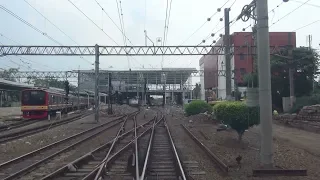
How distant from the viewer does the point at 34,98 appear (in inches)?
1519

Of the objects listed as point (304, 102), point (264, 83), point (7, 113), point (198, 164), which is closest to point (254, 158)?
point (198, 164)

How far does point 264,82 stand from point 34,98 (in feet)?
102

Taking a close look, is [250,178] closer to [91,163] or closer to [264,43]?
[264,43]

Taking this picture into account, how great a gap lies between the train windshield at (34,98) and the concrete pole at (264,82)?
30.5 metres

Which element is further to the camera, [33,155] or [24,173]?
[33,155]

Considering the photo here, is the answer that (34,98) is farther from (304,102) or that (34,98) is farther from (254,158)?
(254,158)

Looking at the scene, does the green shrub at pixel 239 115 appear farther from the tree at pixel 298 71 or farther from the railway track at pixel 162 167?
the tree at pixel 298 71

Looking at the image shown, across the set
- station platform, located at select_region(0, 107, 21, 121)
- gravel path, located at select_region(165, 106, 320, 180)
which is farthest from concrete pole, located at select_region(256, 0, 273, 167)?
station platform, located at select_region(0, 107, 21, 121)

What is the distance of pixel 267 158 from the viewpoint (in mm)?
11016

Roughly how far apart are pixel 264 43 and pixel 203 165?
4065mm

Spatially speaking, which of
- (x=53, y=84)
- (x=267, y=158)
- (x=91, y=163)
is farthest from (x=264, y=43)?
(x=53, y=84)

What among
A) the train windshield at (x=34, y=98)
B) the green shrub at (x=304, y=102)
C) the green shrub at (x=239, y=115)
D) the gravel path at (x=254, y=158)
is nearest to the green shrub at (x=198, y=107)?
the green shrub at (x=304, y=102)

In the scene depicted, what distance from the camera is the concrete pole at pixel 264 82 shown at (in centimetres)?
1118

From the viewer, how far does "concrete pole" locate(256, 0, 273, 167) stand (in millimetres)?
11180
